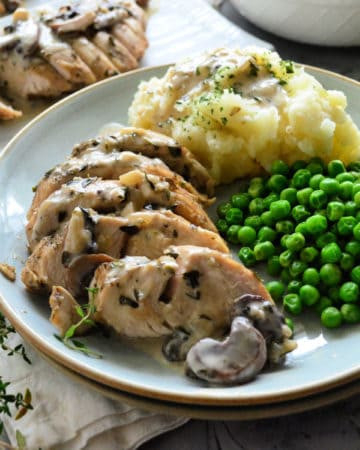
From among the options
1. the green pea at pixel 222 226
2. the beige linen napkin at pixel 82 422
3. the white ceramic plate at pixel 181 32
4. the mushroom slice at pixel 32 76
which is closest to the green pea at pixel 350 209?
the green pea at pixel 222 226

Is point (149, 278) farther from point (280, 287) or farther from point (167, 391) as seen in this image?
point (280, 287)

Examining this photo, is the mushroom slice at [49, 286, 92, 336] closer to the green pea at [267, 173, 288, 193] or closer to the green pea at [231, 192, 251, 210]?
the green pea at [231, 192, 251, 210]

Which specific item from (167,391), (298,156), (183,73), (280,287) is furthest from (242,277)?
(183,73)

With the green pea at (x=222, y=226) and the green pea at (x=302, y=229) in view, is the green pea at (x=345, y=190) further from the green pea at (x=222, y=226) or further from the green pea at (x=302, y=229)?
the green pea at (x=222, y=226)

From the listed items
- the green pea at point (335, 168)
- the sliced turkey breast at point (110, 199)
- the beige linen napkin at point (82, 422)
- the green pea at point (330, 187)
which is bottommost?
the beige linen napkin at point (82, 422)

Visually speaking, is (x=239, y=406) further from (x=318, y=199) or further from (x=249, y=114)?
(x=249, y=114)

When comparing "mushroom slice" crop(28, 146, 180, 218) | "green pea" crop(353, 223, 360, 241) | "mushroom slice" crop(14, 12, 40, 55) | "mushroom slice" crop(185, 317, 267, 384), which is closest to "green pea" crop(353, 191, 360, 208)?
"green pea" crop(353, 223, 360, 241)

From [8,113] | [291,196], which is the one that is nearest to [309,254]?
[291,196]
